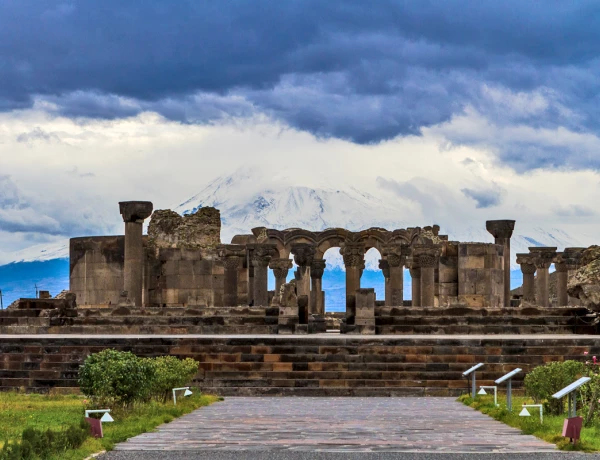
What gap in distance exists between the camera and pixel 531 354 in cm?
2416

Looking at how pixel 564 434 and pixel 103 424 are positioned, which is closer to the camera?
pixel 564 434

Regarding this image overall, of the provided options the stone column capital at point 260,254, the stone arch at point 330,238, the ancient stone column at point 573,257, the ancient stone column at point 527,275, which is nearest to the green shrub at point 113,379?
the stone column capital at point 260,254

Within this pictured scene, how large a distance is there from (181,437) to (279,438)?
50.7 inches

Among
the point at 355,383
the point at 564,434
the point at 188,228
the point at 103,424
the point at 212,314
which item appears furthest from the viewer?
the point at 188,228

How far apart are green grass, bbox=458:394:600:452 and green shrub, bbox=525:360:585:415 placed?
0.26 metres

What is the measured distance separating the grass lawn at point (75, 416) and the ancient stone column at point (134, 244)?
14.6 meters

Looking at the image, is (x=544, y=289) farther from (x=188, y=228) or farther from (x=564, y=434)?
(x=564, y=434)

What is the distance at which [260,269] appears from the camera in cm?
4000

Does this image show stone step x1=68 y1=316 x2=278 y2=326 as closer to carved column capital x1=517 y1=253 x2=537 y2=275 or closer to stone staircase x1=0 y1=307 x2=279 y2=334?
stone staircase x1=0 y1=307 x2=279 y2=334

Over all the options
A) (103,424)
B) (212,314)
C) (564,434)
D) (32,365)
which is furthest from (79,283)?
(564,434)

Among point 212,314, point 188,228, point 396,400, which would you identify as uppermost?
point 188,228

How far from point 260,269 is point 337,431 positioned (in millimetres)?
25253

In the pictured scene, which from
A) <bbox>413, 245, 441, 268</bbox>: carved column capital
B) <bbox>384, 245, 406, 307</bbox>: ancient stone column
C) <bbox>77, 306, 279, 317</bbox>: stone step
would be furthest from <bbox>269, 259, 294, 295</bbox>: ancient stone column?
<bbox>77, 306, 279, 317</bbox>: stone step

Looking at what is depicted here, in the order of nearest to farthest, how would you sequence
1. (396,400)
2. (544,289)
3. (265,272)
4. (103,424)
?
(103,424) < (396,400) < (265,272) < (544,289)
